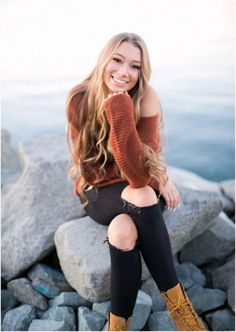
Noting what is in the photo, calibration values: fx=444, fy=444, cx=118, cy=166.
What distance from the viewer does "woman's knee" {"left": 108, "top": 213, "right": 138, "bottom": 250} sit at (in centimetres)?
203

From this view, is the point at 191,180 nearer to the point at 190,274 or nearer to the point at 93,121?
the point at 190,274

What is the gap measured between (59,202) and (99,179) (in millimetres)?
526

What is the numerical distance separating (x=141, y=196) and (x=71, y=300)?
2.66 feet

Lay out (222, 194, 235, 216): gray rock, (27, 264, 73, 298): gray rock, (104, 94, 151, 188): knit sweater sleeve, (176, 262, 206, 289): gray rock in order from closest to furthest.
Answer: (104, 94, 151, 188): knit sweater sleeve → (27, 264, 73, 298): gray rock → (176, 262, 206, 289): gray rock → (222, 194, 235, 216): gray rock

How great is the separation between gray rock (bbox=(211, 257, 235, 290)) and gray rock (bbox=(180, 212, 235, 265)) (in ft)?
0.29

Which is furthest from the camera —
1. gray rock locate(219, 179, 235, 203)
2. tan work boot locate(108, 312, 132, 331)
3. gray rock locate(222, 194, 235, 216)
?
gray rock locate(219, 179, 235, 203)

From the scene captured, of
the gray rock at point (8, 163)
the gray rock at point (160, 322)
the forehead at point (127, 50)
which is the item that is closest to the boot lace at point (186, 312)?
the gray rock at point (160, 322)

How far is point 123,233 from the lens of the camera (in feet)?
6.68

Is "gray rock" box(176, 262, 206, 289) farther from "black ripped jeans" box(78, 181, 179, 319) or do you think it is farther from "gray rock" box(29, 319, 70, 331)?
"gray rock" box(29, 319, 70, 331)

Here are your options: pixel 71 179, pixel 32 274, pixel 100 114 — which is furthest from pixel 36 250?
pixel 100 114

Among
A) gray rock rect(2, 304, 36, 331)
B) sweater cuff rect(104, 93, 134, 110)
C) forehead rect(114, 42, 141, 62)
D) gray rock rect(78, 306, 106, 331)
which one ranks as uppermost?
forehead rect(114, 42, 141, 62)

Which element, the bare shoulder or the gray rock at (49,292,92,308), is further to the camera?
the gray rock at (49,292,92,308)

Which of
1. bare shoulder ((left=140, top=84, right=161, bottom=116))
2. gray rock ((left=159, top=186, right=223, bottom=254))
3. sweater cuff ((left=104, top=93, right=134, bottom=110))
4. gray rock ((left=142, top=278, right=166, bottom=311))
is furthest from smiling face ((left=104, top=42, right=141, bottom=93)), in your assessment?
gray rock ((left=142, top=278, right=166, bottom=311))

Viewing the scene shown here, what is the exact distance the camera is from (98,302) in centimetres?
239
